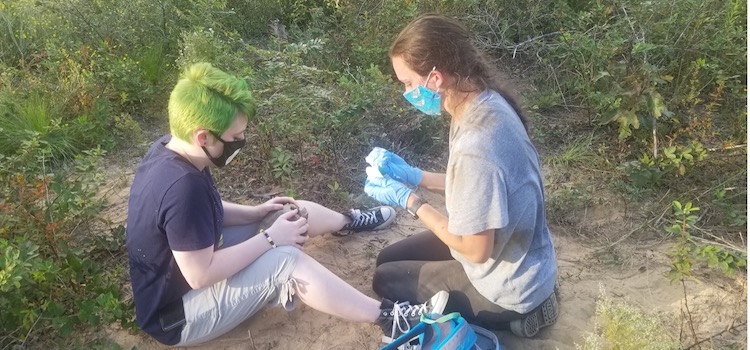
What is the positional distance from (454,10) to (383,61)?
2.71 ft

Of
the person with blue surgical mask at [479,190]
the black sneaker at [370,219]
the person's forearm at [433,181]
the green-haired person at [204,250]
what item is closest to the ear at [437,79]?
the person with blue surgical mask at [479,190]

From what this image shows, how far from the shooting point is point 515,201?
6.25 feet

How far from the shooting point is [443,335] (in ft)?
6.95

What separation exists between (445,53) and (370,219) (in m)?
1.45

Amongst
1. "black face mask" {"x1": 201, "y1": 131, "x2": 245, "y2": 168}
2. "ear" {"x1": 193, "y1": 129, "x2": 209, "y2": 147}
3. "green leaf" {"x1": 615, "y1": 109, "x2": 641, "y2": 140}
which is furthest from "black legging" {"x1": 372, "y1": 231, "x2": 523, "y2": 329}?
"green leaf" {"x1": 615, "y1": 109, "x2": 641, "y2": 140}

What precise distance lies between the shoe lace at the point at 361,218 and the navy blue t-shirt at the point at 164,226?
103cm

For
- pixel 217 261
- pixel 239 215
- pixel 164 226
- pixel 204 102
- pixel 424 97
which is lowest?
pixel 239 215

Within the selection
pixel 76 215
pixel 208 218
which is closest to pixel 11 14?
pixel 76 215

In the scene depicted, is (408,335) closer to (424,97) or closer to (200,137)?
(424,97)

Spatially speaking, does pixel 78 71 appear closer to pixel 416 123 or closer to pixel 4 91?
pixel 4 91

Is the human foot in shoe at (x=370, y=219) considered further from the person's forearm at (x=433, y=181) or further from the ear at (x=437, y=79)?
the ear at (x=437, y=79)

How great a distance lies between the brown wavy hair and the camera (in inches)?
75.2

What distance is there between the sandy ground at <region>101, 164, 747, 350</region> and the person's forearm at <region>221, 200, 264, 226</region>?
1.47ft

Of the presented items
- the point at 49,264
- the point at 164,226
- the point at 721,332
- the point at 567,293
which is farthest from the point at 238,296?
the point at 721,332
